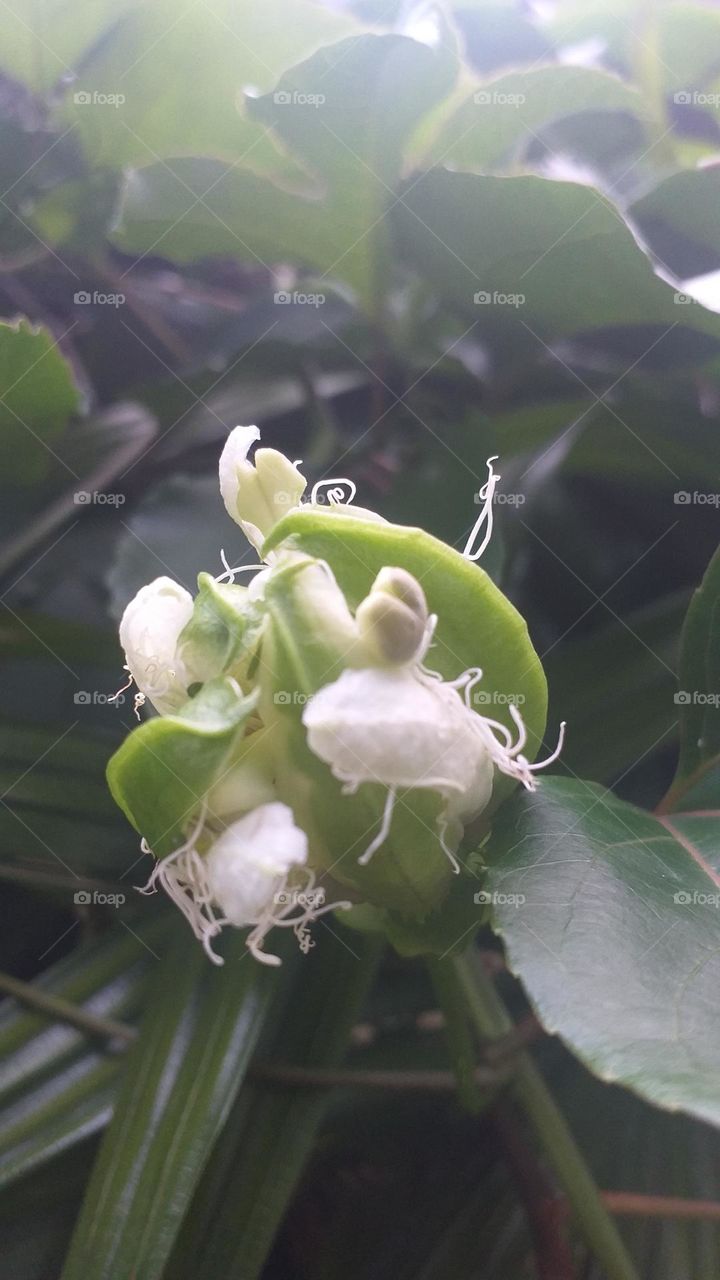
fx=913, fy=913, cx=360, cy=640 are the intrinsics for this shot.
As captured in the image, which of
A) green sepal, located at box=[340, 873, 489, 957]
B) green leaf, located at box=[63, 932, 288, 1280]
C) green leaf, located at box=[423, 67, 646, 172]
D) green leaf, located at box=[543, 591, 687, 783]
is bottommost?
green leaf, located at box=[63, 932, 288, 1280]

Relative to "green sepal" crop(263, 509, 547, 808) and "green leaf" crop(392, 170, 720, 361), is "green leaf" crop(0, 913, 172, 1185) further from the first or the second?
"green leaf" crop(392, 170, 720, 361)

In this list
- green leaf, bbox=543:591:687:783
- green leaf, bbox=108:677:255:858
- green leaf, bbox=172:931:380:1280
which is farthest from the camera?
green leaf, bbox=543:591:687:783

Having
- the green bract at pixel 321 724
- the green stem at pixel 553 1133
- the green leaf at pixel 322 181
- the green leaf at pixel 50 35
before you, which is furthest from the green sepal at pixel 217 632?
the green leaf at pixel 50 35

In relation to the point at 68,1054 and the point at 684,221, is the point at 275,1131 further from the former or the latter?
the point at 684,221

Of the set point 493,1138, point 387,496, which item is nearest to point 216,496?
point 387,496

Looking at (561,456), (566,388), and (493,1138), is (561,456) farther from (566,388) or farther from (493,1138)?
(493,1138)

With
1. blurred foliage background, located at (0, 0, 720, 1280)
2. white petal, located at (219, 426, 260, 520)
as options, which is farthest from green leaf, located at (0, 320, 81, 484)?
white petal, located at (219, 426, 260, 520)
